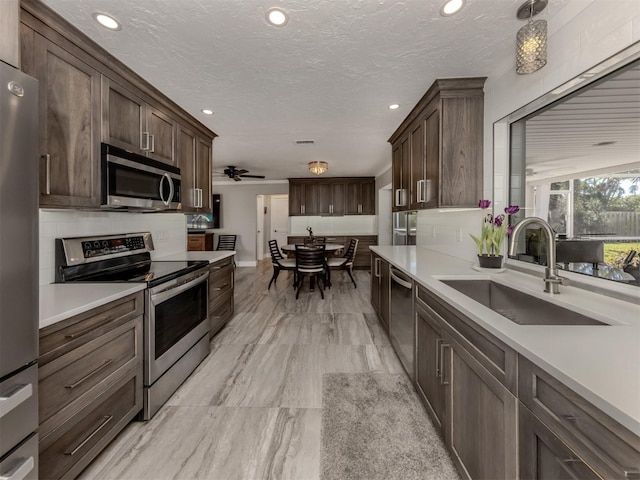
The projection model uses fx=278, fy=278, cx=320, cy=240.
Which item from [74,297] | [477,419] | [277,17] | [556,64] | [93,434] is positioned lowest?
[93,434]

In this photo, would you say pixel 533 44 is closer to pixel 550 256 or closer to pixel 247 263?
pixel 550 256

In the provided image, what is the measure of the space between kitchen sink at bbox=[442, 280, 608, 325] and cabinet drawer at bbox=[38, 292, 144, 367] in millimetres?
1927

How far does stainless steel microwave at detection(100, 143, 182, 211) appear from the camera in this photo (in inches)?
69.9

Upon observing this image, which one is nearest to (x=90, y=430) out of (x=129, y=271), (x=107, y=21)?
(x=129, y=271)

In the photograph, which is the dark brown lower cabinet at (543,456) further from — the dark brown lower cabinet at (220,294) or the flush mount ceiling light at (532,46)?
the dark brown lower cabinet at (220,294)

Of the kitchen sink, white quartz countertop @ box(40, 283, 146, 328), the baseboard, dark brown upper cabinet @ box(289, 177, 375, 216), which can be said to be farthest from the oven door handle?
the baseboard

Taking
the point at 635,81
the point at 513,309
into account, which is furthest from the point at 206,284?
the point at 635,81

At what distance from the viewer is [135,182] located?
199 centimetres

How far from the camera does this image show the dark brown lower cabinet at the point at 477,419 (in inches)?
35.7

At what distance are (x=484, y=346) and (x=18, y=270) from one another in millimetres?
1588

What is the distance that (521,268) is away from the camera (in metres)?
1.89

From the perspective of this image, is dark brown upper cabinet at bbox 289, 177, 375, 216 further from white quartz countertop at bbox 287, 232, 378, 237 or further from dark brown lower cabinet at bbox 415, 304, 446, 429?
dark brown lower cabinet at bbox 415, 304, 446, 429

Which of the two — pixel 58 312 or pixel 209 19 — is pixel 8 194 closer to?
pixel 58 312

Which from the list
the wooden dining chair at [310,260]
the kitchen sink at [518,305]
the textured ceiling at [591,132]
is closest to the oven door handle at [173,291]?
the kitchen sink at [518,305]
